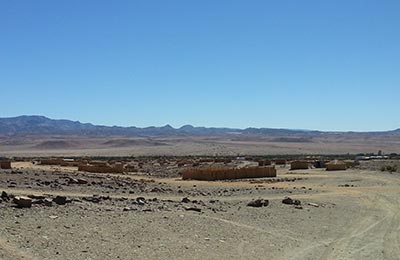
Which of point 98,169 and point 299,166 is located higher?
point 299,166

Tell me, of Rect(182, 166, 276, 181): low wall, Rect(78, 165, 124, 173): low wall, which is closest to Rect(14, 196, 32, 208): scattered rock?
Rect(182, 166, 276, 181): low wall

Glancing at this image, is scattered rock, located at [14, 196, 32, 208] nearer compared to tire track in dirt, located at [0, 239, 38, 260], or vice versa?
tire track in dirt, located at [0, 239, 38, 260]

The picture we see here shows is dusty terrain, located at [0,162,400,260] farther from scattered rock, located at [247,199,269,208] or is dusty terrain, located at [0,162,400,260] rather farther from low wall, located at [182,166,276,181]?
low wall, located at [182,166,276,181]

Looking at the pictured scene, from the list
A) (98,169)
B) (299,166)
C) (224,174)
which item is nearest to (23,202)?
(224,174)

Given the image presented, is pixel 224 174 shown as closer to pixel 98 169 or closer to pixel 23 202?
pixel 98 169

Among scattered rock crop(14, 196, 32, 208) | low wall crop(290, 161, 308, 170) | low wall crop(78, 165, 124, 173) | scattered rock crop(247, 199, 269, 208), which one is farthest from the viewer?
low wall crop(290, 161, 308, 170)

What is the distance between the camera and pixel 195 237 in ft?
53.1

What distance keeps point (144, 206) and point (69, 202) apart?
271cm

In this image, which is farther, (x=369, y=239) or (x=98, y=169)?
(x=98, y=169)

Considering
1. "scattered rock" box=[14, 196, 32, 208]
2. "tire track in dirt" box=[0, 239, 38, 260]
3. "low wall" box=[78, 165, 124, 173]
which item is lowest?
"low wall" box=[78, 165, 124, 173]

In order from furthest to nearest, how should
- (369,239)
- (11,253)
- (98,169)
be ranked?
(98,169) < (369,239) < (11,253)

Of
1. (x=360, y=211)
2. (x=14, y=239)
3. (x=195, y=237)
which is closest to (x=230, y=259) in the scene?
(x=195, y=237)

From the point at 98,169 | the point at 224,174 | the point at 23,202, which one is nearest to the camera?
the point at 23,202

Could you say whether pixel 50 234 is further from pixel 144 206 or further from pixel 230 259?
pixel 144 206
